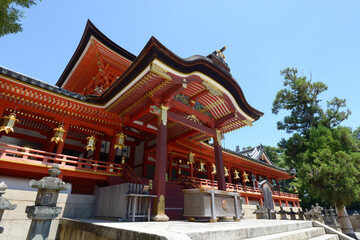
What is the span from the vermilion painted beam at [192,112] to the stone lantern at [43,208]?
589 centimetres

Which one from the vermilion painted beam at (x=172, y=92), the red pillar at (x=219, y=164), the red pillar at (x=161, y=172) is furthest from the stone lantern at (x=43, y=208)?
the red pillar at (x=219, y=164)

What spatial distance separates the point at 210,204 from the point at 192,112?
4.61 meters

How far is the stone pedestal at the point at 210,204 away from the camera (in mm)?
6836

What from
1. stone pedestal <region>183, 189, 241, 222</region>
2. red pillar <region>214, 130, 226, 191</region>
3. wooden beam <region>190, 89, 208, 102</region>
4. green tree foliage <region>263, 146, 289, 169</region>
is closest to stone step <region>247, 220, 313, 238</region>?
stone pedestal <region>183, 189, 241, 222</region>

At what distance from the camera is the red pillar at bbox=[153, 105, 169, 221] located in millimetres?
6674

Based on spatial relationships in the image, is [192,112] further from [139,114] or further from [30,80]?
[30,80]

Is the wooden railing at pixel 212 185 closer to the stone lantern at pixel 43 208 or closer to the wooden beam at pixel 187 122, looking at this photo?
the wooden beam at pixel 187 122

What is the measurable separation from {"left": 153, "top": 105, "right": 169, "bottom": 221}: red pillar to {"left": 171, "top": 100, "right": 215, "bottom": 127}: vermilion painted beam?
91 cm

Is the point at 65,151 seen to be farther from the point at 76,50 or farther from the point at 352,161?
the point at 352,161

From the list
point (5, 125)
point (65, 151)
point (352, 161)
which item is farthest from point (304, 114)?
point (5, 125)

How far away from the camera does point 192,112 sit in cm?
996

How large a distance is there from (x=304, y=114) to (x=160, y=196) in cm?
1997

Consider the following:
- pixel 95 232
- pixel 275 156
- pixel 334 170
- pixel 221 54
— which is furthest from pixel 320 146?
pixel 275 156

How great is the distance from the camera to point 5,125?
7.19m
